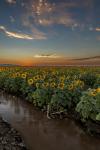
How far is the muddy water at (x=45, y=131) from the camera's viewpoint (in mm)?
7336

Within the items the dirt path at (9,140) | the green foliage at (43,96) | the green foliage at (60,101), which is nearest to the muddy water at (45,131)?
the dirt path at (9,140)

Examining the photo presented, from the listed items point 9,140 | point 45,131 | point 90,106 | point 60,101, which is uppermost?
point 90,106

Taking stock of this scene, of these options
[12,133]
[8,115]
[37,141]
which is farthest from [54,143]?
[8,115]

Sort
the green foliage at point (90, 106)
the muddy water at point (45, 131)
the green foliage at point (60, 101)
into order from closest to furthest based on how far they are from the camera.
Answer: the muddy water at point (45, 131) < the green foliage at point (90, 106) < the green foliage at point (60, 101)

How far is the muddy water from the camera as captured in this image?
7.34 m

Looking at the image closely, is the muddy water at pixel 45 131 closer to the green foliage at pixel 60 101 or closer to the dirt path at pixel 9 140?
the dirt path at pixel 9 140

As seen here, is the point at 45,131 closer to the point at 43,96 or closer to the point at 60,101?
the point at 60,101

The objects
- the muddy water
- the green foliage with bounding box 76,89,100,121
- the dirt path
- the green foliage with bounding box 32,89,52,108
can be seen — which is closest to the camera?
the dirt path

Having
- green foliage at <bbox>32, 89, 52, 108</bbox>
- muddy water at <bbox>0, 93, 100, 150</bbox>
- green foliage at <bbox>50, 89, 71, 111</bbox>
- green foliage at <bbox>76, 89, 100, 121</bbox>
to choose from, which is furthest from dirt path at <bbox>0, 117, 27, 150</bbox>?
green foliage at <bbox>32, 89, 52, 108</bbox>

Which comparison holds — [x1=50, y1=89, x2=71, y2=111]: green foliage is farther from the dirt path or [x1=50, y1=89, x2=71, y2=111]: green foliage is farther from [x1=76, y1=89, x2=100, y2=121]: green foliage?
the dirt path

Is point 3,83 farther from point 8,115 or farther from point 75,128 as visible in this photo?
point 75,128

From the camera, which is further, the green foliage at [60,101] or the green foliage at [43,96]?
the green foliage at [43,96]

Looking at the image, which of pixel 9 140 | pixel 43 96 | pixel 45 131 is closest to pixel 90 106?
pixel 45 131

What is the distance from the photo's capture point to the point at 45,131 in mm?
8602
